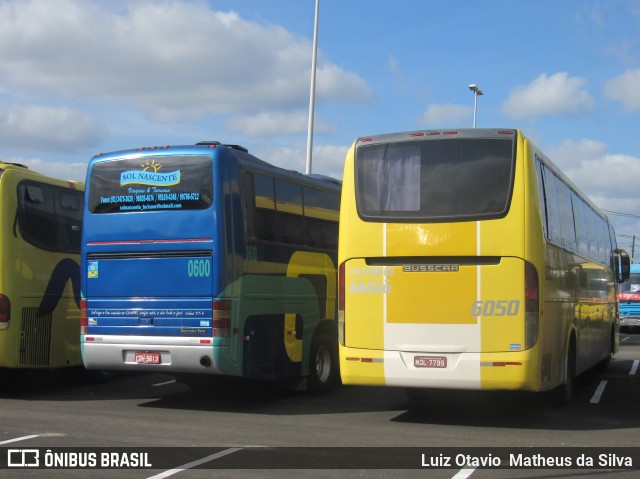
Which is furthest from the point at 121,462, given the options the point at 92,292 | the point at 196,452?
the point at 92,292

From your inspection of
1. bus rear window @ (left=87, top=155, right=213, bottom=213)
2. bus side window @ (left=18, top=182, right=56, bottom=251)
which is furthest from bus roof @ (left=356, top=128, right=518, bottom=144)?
bus side window @ (left=18, top=182, right=56, bottom=251)

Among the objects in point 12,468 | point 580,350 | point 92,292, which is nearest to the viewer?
point 12,468

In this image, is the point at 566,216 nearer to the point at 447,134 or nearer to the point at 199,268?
the point at 447,134

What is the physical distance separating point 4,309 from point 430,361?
20.7 feet

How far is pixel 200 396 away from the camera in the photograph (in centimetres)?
1382

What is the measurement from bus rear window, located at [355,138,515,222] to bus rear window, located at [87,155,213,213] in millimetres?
2128

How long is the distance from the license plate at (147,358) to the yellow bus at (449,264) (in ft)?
8.42

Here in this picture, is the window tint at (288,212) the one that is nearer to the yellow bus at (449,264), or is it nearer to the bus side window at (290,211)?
the bus side window at (290,211)

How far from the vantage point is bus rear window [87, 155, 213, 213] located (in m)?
11.7

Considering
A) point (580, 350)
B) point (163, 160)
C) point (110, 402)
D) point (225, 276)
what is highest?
point (163, 160)

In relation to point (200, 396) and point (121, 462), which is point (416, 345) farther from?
point (200, 396)

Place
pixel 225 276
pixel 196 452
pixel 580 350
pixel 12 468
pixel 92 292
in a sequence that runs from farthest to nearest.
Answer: pixel 580 350, pixel 92 292, pixel 225 276, pixel 196 452, pixel 12 468

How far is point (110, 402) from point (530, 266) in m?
6.52

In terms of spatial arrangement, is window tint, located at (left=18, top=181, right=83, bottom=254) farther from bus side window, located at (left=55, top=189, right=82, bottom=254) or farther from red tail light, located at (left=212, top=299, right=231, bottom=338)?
red tail light, located at (left=212, top=299, right=231, bottom=338)
